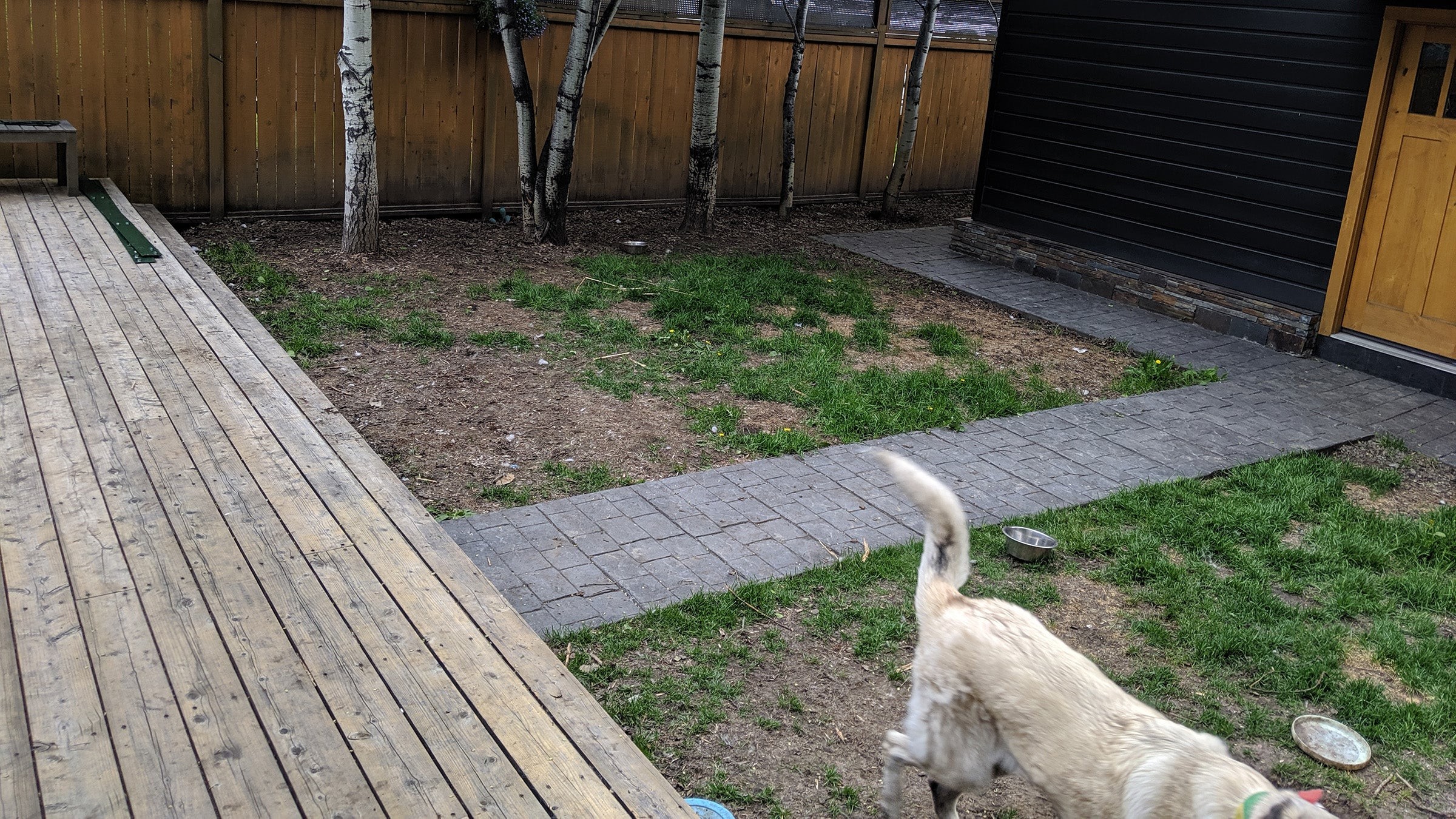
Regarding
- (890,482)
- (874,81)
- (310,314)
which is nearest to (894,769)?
(890,482)

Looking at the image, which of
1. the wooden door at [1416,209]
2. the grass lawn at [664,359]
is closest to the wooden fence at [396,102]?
the grass lawn at [664,359]

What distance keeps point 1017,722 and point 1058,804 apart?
0.22 metres

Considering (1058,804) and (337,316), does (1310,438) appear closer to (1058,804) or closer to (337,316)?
(1058,804)

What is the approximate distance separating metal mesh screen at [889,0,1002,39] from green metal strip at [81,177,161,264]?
872 cm

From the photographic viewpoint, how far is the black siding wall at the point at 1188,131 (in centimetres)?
837

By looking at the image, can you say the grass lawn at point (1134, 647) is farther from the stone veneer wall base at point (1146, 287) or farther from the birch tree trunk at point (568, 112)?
the birch tree trunk at point (568, 112)

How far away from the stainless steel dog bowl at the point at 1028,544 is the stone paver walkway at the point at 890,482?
33 cm

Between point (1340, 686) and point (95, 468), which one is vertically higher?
point (95, 468)

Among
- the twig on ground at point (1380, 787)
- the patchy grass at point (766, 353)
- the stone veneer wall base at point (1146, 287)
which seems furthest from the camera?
the stone veneer wall base at point (1146, 287)

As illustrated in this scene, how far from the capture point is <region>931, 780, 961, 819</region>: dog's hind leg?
3.10m

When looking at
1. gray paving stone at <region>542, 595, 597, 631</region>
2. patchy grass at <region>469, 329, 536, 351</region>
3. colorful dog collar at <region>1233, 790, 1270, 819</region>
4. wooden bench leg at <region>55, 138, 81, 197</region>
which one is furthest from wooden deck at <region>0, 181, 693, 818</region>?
wooden bench leg at <region>55, 138, 81, 197</region>

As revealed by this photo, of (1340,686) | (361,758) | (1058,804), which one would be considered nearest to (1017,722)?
(1058,804)

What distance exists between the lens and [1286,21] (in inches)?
336

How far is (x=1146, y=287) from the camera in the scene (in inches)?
380
